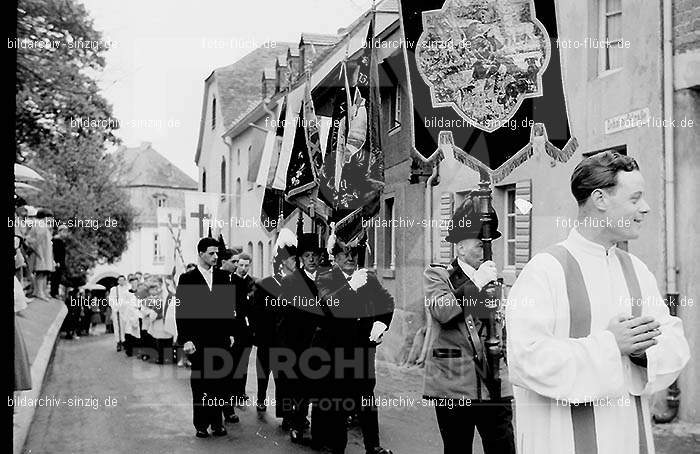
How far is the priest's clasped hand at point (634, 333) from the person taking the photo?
3412 millimetres

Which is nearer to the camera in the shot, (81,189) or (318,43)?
(318,43)

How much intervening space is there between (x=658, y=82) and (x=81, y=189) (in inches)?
940

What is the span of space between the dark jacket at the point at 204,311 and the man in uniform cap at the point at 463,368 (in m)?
3.94

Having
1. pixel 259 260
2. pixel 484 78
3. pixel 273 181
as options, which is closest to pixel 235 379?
pixel 273 181

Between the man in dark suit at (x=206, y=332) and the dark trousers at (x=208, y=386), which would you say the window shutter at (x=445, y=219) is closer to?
the man in dark suit at (x=206, y=332)

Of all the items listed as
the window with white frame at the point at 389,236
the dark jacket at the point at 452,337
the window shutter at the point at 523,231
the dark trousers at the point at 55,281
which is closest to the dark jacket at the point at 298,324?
the dark jacket at the point at 452,337

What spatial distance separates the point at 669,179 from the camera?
31.3 ft

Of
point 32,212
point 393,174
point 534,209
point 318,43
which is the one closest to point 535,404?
point 534,209

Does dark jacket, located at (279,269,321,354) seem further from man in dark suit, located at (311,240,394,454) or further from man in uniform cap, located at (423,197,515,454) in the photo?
man in uniform cap, located at (423,197,515,454)

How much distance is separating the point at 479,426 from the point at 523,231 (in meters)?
6.81

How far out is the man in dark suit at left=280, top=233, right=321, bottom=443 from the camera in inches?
340

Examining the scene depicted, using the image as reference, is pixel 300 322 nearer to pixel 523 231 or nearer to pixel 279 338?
pixel 279 338

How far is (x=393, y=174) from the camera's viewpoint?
16.8 m

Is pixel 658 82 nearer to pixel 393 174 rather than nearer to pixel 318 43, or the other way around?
pixel 393 174
